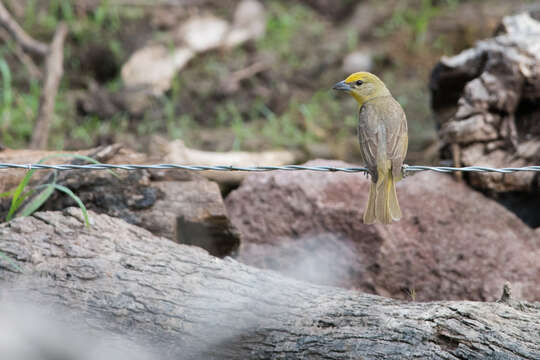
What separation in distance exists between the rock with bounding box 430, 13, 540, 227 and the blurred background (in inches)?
51.2

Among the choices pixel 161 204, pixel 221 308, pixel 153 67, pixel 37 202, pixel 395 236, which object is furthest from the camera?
pixel 153 67

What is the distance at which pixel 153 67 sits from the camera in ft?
21.7

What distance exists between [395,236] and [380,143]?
790 millimetres

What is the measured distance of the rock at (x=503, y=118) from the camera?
3.78m

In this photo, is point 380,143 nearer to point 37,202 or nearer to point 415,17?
point 37,202

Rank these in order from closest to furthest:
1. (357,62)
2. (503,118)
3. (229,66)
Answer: (503,118), (357,62), (229,66)

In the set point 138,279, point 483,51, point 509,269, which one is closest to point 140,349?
point 138,279

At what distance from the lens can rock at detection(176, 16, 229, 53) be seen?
7.09m

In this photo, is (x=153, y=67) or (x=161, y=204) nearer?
(x=161, y=204)

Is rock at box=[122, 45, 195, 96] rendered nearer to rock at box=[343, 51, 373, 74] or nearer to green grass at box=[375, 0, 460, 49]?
rock at box=[343, 51, 373, 74]

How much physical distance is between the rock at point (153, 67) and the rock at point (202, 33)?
0.26 m

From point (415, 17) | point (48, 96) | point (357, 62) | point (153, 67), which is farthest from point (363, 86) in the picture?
point (415, 17)

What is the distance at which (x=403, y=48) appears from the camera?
686 cm

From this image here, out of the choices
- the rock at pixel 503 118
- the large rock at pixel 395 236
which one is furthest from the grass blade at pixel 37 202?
the rock at pixel 503 118
